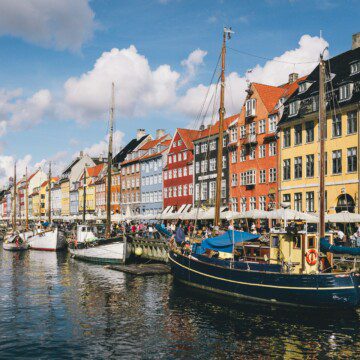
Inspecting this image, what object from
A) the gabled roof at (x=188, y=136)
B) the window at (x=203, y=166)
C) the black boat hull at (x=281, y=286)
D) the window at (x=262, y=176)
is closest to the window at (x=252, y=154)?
the window at (x=262, y=176)

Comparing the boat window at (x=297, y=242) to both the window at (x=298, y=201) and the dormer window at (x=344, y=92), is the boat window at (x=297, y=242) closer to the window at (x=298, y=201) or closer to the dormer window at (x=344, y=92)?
the dormer window at (x=344, y=92)

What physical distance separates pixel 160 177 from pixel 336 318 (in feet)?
214

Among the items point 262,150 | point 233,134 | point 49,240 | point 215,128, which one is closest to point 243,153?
point 233,134

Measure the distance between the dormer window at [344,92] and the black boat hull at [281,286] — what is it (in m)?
25.6

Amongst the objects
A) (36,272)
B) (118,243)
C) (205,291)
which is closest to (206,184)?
(118,243)

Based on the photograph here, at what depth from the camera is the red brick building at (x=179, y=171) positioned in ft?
249

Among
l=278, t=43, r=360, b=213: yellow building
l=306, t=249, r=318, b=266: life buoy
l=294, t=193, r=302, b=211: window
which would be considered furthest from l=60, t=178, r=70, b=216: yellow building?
l=306, t=249, r=318, b=266: life buoy

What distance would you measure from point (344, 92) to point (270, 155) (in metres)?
12.9

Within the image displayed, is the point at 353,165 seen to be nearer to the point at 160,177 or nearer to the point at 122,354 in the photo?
the point at 122,354

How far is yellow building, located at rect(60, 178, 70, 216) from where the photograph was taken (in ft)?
428

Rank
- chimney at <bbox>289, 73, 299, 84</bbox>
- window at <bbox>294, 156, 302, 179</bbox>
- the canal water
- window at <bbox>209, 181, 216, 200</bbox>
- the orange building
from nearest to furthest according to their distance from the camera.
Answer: the canal water, window at <bbox>294, 156, 302, 179</bbox>, the orange building, chimney at <bbox>289, 73, 299, 84</bbox>, window at <bbox>209, 181, 216, 200</bbox>

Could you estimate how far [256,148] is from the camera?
196ft

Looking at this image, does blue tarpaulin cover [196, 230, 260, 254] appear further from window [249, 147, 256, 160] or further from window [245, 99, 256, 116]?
window [245, 99, 256, 116]

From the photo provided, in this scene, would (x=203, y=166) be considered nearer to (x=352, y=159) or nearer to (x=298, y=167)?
(x=298, y=167)
